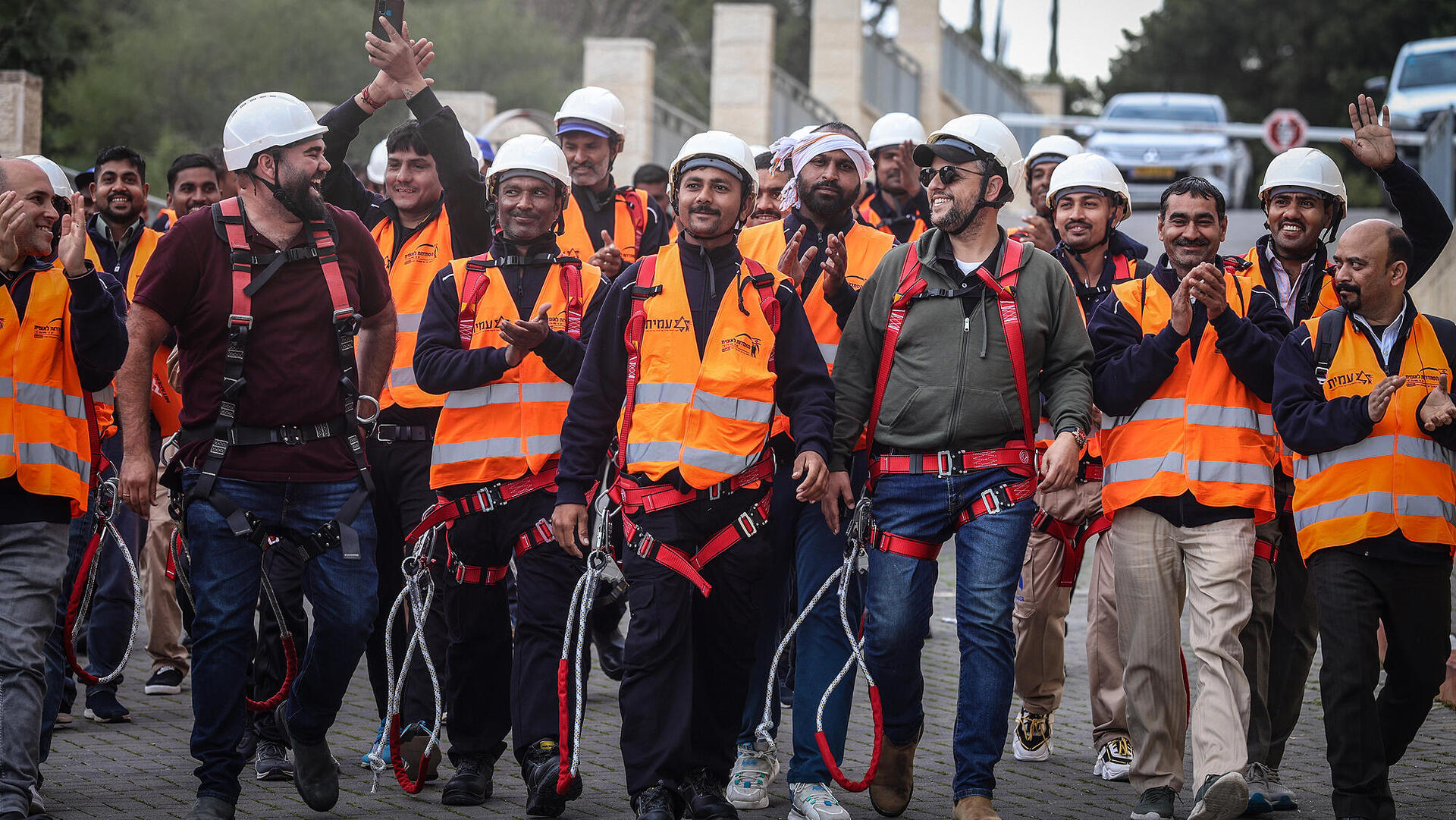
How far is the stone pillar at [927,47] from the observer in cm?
3058

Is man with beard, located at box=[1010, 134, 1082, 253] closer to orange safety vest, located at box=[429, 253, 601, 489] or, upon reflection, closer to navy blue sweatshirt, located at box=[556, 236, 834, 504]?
navy blue sweatshirt, located at box=[556, 236, 834, 504]

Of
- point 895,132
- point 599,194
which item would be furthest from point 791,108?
point 599,194

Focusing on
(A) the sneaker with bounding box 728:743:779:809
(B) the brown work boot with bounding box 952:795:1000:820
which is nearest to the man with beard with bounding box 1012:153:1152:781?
(A) the sneaker with bounding box 728:743:779:809

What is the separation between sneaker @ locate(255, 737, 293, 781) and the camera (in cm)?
713

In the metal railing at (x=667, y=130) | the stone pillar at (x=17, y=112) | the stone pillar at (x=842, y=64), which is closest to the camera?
the stone pillar at (x=17, y=112)

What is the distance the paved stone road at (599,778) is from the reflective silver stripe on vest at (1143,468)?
1.29 m

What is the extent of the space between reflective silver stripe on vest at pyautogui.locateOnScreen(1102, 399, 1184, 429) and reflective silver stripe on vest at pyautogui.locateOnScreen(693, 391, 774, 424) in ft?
4.82

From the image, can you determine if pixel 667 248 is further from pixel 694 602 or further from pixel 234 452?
pixel 234 452

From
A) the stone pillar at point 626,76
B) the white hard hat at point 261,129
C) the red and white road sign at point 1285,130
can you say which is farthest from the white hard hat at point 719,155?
the red and white road sign at point 1285,130

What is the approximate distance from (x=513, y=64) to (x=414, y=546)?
3127 cm

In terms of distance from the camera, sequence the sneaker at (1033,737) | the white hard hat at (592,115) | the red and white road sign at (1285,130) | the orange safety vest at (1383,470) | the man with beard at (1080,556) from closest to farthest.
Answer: the orange safety vest at (1383,470) → the man with beard at (1080,556) → the sneaker at (1033,737) → the white hard hat at (592,115) → the red and white road sign at (1285,130)

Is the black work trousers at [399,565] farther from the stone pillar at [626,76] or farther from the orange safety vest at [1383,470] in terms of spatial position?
the stone pillar at [626,76]

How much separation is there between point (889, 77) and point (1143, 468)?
22.5 metres

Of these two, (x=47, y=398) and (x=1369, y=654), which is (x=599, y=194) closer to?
(x=47, y=398)
